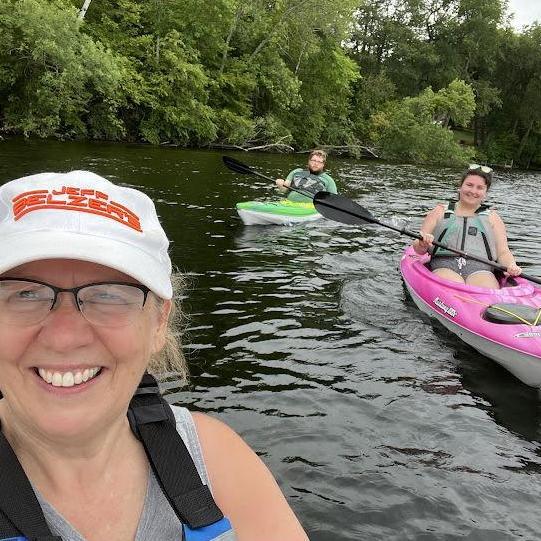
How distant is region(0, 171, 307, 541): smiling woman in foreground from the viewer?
1165 millimetres

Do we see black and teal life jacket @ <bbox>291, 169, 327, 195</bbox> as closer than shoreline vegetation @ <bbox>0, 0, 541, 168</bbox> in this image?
Yes

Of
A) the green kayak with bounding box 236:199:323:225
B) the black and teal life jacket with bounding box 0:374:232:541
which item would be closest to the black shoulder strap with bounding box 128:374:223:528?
the black and teal life jacket with bounding box 0:374:232:541

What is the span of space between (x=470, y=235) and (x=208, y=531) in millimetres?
6002

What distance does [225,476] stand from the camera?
144cm

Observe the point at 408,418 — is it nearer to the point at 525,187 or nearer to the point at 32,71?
the point at 32,71

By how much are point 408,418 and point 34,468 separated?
3.30 m

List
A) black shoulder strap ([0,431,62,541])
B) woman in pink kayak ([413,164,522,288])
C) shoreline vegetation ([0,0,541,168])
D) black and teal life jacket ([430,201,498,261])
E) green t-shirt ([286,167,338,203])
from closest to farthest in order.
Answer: black shoulder strap ([0,431,62,541]) < woman in pink kayak ([413,164,522,288]) < black and teal life jacket ([430,201,498,261]) < green t-shirt ([286,167,338,203]) < shoreline vegetation ([0,0,541,168])

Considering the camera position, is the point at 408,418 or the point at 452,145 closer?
the point at 408,418

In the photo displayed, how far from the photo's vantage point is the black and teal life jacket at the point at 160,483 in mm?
1135

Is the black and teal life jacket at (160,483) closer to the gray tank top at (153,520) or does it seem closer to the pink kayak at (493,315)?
the gray tank top at (153,520)

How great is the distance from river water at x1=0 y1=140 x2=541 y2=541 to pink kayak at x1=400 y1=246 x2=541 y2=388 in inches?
6.5

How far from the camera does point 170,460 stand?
1367 mm

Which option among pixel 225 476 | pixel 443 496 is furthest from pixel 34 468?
pixel 443 496

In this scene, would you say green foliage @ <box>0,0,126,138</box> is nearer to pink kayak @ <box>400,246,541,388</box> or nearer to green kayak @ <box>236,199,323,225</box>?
green kayak @ <box>236,199,323,225</box>
